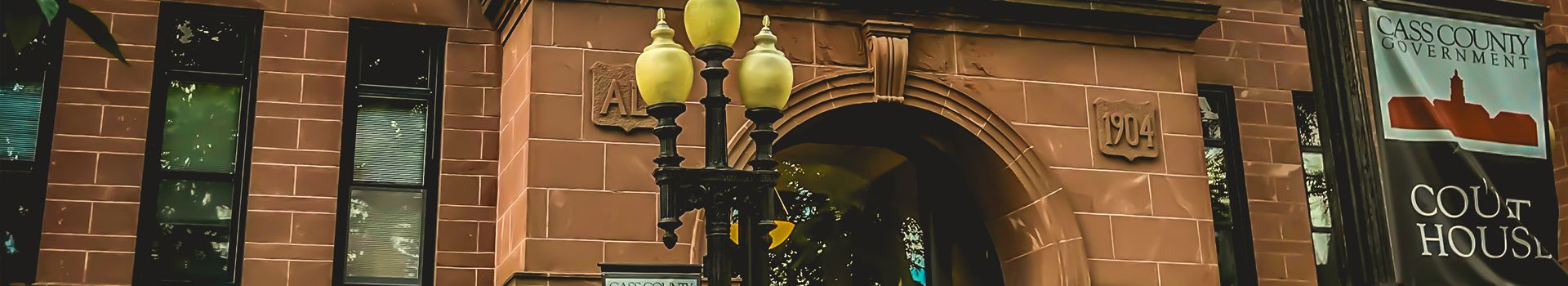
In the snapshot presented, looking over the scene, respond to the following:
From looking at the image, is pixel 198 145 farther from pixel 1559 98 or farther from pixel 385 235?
pixel 1559 98

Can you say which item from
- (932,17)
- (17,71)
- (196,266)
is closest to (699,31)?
(932,17)

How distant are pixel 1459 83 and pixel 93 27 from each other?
306 inches

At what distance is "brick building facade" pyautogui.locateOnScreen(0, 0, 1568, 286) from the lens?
9.91m

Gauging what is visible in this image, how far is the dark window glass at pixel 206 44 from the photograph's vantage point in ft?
35.0

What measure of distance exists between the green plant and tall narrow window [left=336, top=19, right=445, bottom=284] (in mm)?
5367

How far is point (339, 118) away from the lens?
10.6 m

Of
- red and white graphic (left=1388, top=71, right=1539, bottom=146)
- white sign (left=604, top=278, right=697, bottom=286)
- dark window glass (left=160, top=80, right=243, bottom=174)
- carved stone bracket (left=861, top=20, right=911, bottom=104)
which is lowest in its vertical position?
white sign (left=604, top=278, right=697, bottom=286)

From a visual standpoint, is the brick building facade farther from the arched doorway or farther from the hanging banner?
the hanging banner

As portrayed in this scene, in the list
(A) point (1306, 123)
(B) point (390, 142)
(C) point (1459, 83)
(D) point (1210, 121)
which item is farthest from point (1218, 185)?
(B) point (390, 142)

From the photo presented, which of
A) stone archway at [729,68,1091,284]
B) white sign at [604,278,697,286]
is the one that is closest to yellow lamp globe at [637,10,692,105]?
white sign at [604,278,697,286]

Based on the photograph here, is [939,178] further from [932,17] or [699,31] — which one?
[699,31]

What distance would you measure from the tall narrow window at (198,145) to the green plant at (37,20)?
5.26 meters

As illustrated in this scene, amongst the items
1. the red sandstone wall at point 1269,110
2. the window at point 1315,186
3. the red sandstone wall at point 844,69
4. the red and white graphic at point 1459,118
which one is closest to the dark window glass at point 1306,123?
the window at point 1315,186

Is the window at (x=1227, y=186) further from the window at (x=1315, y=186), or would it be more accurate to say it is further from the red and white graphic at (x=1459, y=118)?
the red and white graphic at (x=1459, y=118)
